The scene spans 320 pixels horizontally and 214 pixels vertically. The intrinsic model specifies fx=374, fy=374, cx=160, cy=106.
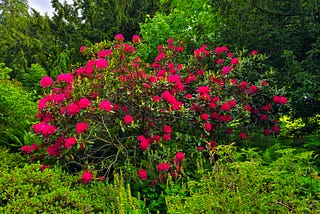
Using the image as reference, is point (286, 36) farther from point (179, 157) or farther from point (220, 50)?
point (179, 157)

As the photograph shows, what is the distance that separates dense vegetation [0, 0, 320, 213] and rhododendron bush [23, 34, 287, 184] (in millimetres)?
17

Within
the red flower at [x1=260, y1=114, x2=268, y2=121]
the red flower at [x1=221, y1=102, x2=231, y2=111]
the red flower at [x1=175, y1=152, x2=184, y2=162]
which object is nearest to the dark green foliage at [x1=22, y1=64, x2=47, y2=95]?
the red flower at [x1=260, y1=114, x2=268, y2=121]

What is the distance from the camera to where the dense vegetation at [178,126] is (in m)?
3.16

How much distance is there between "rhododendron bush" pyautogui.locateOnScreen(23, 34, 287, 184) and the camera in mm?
4508

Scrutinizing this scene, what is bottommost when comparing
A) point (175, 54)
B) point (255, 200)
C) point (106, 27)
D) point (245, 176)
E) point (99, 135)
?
point (255, 200)

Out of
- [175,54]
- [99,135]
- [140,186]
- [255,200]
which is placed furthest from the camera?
[175,54]

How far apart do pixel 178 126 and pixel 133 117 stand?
651 millimetres

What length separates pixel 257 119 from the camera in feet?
20.2

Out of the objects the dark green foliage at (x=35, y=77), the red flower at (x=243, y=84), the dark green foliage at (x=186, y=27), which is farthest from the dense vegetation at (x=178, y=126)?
the dark green foliage at (x=35, y=77)

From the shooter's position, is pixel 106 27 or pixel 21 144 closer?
pixel 21 144

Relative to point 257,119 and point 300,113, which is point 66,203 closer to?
point 257,119

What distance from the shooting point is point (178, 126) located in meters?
5.16

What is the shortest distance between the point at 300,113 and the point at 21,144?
14.5ft

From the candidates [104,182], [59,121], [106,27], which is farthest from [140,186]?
[106,27]
